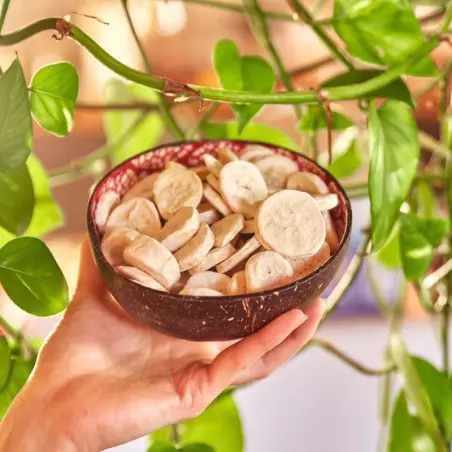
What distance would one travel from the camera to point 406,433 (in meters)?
0.81

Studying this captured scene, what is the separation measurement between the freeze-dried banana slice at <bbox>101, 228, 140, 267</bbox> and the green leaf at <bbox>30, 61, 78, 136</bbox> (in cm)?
11

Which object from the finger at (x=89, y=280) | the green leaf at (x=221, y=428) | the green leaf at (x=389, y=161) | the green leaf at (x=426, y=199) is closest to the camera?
the green leaf at (x=389, y=161)

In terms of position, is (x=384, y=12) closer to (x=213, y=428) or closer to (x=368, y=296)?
(x=213, y=428)

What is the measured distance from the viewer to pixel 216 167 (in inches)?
25.8

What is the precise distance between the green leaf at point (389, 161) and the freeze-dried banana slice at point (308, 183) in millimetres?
54

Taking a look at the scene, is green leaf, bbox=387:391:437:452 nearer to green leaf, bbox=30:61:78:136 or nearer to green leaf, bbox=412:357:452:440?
green leaf, bbox=412:357:452:440

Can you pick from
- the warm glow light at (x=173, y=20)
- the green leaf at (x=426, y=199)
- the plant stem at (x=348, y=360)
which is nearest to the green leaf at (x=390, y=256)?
the green leaf at (x=426, y=199)

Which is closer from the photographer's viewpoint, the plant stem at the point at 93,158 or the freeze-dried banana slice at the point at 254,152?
the freeze-dried banana slice at the point at 254,152

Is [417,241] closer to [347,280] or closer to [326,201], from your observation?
[347,280]

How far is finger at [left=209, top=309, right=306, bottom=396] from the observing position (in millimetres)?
546

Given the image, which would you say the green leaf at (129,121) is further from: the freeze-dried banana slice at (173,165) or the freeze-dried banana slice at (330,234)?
the freeze-dried banana slice at (330,234)

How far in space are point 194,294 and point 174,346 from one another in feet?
0.57

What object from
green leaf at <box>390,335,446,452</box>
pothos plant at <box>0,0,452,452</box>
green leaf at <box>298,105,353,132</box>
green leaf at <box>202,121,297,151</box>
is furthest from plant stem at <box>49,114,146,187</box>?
green leaf at <box>390,335,446,452</box>

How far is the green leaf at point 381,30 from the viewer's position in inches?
26.2
